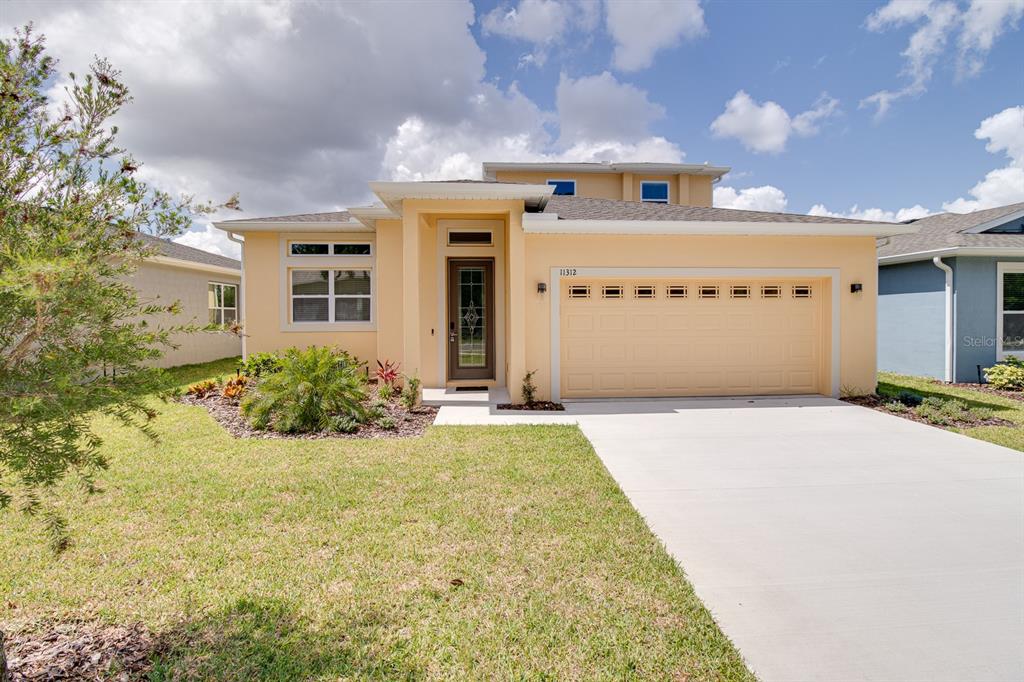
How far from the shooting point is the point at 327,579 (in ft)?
10.4

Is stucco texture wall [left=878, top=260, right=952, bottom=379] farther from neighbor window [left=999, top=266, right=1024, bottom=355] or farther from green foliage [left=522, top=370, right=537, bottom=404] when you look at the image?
green foliage [left=522, top=370, right=537, bottom=404]

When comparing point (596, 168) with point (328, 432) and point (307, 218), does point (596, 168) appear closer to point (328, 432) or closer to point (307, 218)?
point (307, 218)

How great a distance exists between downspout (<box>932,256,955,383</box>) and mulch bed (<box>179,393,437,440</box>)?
12.1m

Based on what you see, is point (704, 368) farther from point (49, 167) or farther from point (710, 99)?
point (49, 167)

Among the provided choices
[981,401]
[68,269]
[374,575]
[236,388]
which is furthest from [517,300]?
[981,401]

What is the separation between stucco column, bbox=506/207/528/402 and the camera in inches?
347

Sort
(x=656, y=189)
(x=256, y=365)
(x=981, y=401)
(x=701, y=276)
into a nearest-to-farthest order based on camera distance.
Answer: (x=981, y=401)
(x=701, y=276)
(x=256, y=365)
(x=656, y=189)

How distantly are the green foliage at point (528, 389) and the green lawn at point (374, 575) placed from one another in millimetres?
3464

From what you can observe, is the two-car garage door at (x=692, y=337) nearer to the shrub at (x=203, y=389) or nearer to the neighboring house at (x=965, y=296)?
the neighboring house at (x=965, y=296)

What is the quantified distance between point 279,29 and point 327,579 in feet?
28.0

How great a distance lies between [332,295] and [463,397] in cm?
447

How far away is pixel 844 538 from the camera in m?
3.83

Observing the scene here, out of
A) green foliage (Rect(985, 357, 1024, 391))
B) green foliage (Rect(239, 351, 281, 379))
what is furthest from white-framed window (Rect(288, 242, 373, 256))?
green foliage (Rect(985, 357, 1024, 391))

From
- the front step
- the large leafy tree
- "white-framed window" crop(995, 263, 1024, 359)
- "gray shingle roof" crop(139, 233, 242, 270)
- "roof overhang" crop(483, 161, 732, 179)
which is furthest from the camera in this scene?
"roof overhang" crop(483, 161, 732, 179)
